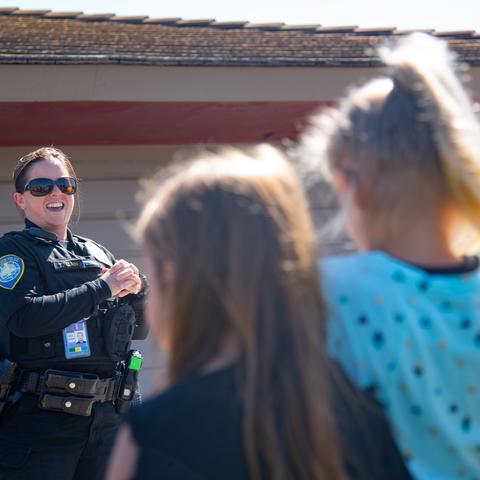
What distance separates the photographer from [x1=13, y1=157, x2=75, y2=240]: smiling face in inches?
139

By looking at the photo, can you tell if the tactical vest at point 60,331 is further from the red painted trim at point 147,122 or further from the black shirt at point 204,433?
the black shirt at point 204,433

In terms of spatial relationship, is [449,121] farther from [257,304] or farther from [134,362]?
[134,362]

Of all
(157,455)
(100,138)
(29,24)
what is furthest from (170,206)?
(29,24)

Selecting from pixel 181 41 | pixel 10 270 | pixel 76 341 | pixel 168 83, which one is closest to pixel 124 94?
pixel 168 83

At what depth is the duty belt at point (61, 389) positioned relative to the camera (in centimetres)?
326

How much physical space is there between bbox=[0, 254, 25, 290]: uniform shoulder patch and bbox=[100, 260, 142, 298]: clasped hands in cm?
34

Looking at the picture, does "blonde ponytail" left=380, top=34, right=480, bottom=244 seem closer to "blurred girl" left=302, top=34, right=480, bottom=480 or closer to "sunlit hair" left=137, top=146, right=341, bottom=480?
"blurred girl" left=302, top=34, right=480, bottom=480

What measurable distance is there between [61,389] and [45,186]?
92cm

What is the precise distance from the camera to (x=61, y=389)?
3.27 m

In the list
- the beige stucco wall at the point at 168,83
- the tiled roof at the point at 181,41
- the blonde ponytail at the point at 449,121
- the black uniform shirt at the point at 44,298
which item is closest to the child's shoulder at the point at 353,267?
the blonde ponytail at the point at 449,121

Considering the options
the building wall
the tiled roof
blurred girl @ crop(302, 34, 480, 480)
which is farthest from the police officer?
blurred girl @ crop(302, 34, 480, 480)

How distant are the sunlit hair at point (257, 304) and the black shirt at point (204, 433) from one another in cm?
3

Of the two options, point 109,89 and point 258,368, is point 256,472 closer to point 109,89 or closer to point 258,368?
point 258,368

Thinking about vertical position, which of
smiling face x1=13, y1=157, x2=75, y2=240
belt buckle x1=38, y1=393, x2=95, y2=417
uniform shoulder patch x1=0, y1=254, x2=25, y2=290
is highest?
smiling face x1=13, y1=157, x2=75, y2=240
